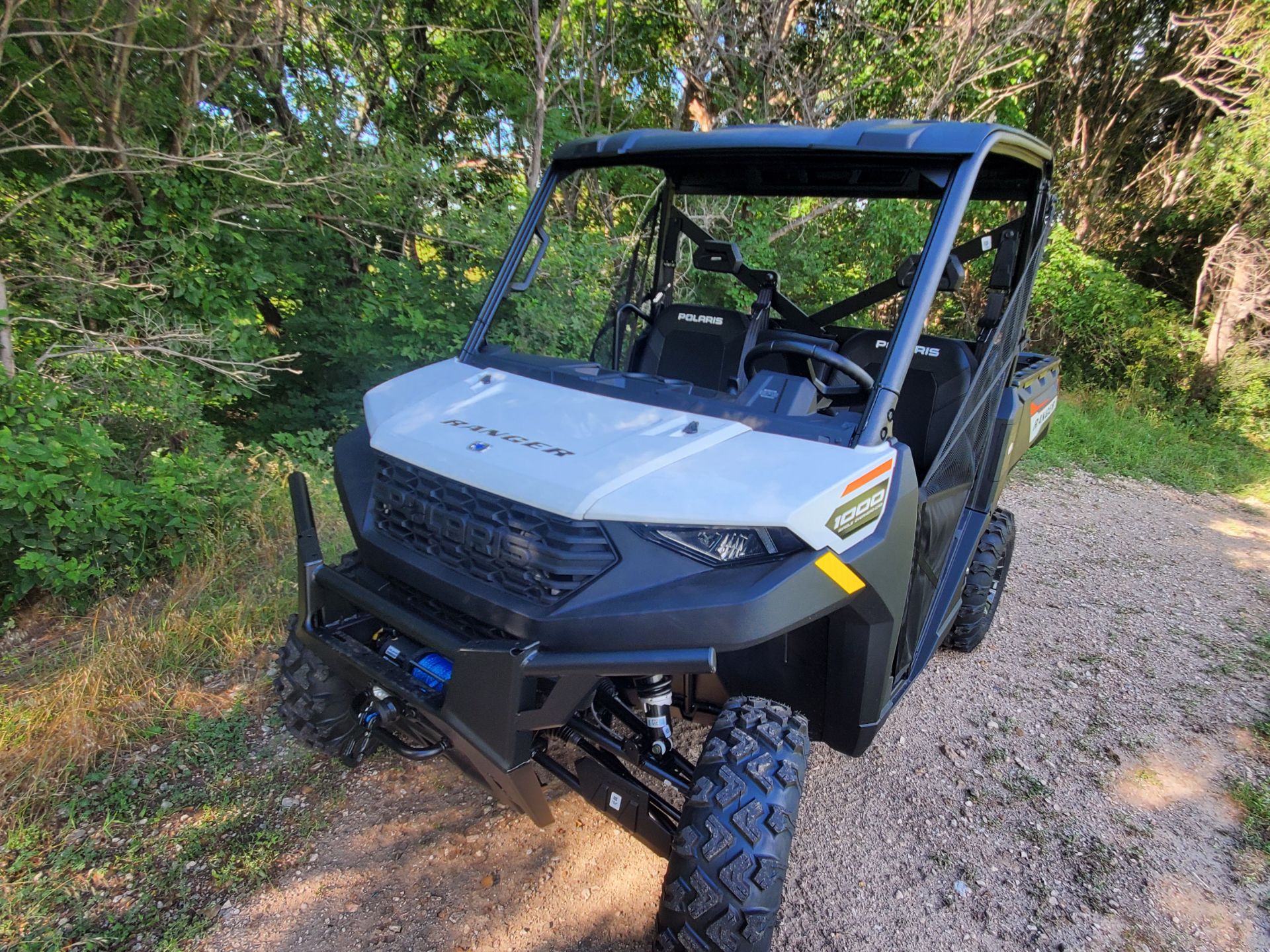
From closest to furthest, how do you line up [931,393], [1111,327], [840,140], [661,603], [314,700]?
1. [661,603]
2. [840,140]
3. [314,700]
4. [931,393]
5. [1111,327]

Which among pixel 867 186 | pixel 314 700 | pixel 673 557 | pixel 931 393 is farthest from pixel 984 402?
pixel 314 700

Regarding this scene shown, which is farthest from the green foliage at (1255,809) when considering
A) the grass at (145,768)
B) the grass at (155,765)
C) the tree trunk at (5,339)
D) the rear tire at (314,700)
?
the tree trunk at (5,339)

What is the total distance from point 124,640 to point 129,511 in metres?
0.67

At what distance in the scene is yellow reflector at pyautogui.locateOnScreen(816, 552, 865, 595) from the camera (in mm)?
1602

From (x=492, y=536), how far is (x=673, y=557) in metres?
0.42

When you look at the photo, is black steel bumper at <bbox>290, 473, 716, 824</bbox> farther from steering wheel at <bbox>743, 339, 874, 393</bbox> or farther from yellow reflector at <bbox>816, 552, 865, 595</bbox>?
steering wheel at <bbox>743, 339, 874, 393</bbox>

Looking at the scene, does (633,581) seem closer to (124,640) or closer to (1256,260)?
(124,640)

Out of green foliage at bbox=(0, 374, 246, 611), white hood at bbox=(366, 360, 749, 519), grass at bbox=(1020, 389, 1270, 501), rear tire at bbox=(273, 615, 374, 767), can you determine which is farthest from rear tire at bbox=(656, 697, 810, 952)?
grass at bbox=(1020, 389, 1270, 501)

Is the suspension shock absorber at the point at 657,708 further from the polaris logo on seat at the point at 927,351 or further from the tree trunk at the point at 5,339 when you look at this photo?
the tree trunk at the point at 5,339

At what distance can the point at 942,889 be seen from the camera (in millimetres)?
2160

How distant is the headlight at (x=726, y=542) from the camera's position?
1615 mm

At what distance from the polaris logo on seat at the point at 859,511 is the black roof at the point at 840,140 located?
34.3 inches

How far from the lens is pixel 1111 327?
344 inches

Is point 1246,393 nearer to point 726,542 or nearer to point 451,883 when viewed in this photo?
point 726,542
